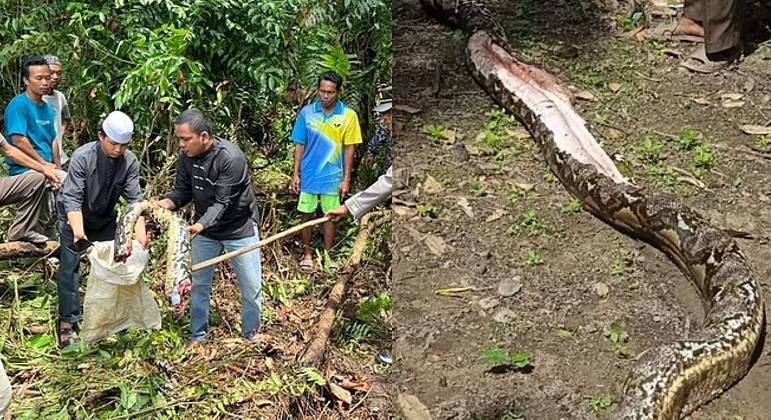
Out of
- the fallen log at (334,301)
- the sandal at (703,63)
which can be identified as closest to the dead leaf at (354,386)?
the fallen log at (334,301)

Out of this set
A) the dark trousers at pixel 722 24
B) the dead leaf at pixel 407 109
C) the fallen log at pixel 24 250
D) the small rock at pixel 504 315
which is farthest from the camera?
the dark trousers at pixel 722 24

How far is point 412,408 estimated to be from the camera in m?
2.96

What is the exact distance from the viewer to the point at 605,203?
12.7 feet

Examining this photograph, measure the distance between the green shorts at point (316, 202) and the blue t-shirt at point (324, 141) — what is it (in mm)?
33

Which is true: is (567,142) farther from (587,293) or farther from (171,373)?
(171,373)

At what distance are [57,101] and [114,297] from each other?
138cm

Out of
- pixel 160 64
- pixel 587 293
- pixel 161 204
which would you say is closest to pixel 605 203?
pixel 587 293

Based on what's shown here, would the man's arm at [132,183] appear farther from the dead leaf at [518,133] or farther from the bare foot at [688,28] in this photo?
the bare foot at [688,28]

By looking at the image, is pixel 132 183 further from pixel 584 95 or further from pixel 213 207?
pixel 584 95

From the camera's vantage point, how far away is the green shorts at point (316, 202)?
4.34 meters

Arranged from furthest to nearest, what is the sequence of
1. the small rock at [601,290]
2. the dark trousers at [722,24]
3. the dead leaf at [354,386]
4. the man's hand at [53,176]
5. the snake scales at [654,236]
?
1. the dark trousers at [722,24]
2. the man's hand at [53,176]
3. the dead leaf at [354,386]
4. the small rock at [601,290]
5. the snake scales at [654,236]

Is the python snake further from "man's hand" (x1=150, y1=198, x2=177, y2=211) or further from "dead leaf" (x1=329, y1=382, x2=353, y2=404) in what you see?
"dead leaf" (x1=329, y1=382, x2=353, y2=404)

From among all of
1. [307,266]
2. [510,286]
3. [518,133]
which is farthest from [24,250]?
[518,133]

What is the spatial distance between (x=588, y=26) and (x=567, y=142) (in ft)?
6.42
